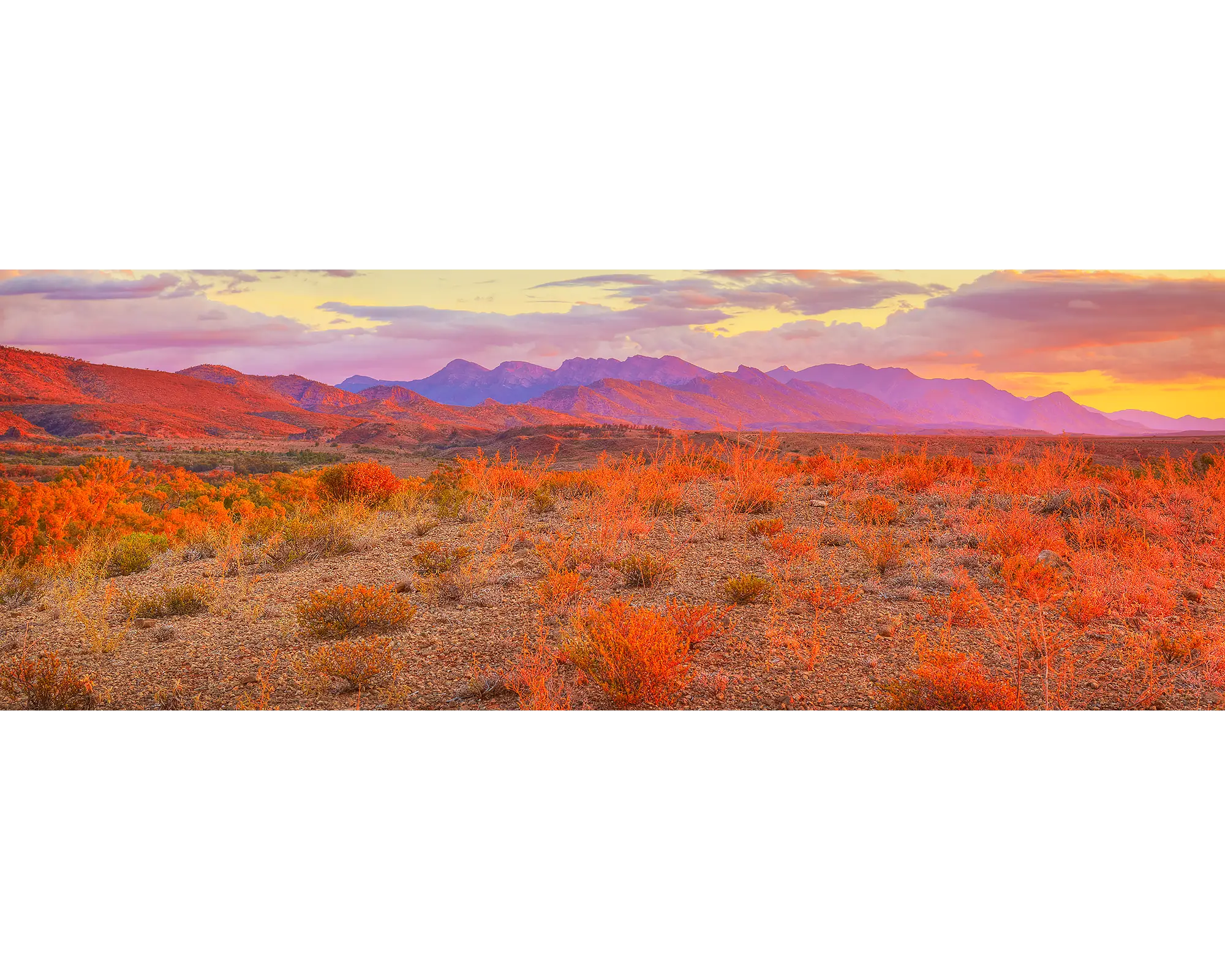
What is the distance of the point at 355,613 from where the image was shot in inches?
193

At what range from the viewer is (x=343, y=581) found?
5410 millimetres

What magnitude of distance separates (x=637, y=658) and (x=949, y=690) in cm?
199

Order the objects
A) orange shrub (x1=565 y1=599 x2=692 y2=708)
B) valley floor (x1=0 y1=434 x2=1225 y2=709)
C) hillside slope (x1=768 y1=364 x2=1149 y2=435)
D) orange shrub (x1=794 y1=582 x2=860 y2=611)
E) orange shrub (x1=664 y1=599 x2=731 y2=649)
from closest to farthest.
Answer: orange shrub (x1=565 y1=599 x2=692 y2=708)
valley floor (x1=0 y1=434 x2=1225 y2=709)
orange shrub (x1=664 y1=599 x2=731 y2=649)
orange shrub (x1=794 y1=582 x2=860 y2=611)
hillside slope (x1=768 y1=364 x2=1149 y2=435)

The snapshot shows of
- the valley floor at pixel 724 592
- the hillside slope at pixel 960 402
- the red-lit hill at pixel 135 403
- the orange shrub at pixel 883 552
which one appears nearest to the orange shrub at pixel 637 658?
the valley floor at pixel 724 592

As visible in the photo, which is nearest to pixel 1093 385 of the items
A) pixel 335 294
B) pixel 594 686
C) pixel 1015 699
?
pixel 1015 699

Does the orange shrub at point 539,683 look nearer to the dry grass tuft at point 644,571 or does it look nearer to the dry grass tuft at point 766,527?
the dry grass tuft at point 644,571

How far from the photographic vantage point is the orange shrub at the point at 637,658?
4.34 metres

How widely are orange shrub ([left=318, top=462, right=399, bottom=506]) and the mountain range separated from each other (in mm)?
482

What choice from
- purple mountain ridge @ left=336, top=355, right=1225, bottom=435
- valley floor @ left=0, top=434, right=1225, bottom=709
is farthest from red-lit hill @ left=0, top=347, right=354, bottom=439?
valley floor @ left=0, top=434, right=1225, bottom=709

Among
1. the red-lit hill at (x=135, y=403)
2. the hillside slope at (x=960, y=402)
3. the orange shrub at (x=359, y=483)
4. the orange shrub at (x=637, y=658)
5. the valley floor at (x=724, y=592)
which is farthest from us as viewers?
the orange shrub at (x=359, y=483)

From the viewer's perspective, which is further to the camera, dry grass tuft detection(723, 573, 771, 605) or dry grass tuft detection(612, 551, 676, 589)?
dry grass tuft detection(612, 551, 676, 589)

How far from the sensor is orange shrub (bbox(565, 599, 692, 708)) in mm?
4336

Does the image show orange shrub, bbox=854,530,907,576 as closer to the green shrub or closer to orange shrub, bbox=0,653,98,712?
orange shrub, bbox=0,653,98,712

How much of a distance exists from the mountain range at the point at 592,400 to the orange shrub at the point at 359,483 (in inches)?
19.0
